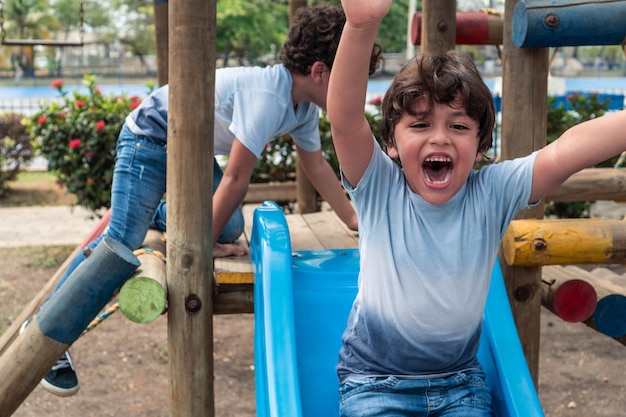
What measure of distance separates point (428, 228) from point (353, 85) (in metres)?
0.43

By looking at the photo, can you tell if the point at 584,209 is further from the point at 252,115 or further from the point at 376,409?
the point at 376,409

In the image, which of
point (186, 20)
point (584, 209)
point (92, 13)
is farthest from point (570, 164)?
point (92, 13)

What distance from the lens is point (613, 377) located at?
4.79 metres

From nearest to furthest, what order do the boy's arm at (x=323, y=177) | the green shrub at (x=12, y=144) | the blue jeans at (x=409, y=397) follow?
the blue jeans at (x=409, y=397) < the boy's arm at (x=323, y=177) < the green shrub at (x=12, y=144)

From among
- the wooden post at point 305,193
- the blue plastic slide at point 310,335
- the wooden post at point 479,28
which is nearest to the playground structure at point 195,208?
the blue plastic slide at point 310,335

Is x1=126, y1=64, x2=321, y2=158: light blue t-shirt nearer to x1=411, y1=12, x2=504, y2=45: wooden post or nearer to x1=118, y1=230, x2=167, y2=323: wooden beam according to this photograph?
x1=118, y1=230, x2=167, y2=323: wooden beam

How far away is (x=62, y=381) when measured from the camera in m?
3.18

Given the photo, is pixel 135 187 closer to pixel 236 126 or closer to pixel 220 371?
pixel 236 126

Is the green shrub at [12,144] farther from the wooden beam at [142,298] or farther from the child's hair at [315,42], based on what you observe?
the wooden beam at [142,298]

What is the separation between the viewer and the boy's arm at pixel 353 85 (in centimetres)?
159

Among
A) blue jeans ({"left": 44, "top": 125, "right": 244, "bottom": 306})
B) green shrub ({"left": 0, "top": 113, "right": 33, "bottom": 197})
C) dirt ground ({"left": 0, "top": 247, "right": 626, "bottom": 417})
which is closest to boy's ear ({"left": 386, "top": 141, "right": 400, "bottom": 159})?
blue jeans ({"left": 44, "top": 125, "right": 244, "bottom": 306})

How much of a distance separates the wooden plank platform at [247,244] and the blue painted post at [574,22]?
1204 millimetres

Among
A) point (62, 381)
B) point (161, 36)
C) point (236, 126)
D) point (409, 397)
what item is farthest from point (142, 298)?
point (161, 36)

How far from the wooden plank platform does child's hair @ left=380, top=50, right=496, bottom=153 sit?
106 centimetres
